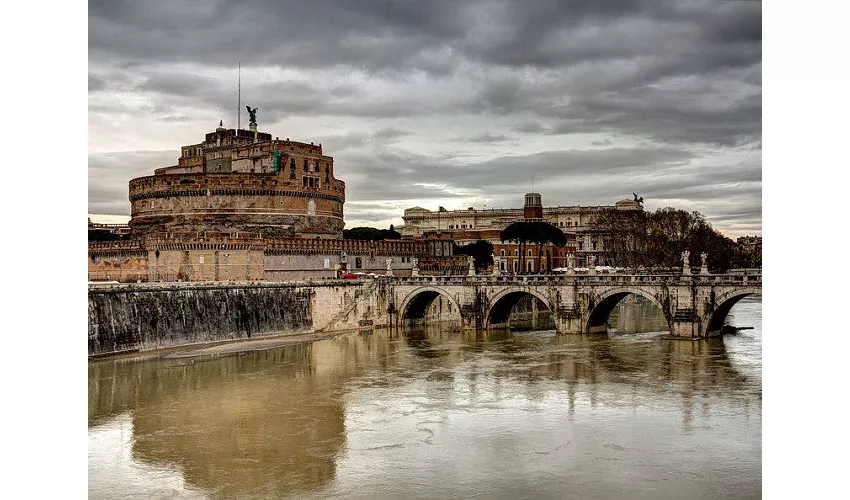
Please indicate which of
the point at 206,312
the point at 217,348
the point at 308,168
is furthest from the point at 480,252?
the point at 217,348

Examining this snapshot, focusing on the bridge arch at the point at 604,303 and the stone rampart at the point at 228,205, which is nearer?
the bridge arch at the point at 604,303

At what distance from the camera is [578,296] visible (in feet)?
110

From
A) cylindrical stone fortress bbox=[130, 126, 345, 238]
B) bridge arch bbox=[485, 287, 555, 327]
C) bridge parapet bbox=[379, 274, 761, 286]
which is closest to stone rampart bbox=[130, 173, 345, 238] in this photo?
cylindrical stone fortress bbox=[130, 126, 345, 238]

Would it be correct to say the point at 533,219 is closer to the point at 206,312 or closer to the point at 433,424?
the point at 206,312

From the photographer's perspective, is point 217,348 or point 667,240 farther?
point 667,240

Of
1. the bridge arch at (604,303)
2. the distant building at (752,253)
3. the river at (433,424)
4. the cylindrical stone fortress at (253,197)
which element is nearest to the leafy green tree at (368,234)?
the cylindrical stone fortress at (253,197)

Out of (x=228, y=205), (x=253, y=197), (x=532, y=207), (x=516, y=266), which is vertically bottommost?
(x=516, y=266)

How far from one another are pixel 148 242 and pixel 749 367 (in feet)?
89.5

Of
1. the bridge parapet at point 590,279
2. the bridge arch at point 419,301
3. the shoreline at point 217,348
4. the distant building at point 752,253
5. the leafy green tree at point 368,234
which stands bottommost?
the shoreline at point 217,348

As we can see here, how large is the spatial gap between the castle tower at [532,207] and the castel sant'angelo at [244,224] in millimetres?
31760

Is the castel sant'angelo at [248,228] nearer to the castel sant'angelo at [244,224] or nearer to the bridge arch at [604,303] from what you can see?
the castel sant'angelo at [244,224]

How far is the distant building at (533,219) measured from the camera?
2603 inches

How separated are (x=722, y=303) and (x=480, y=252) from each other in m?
28.8
